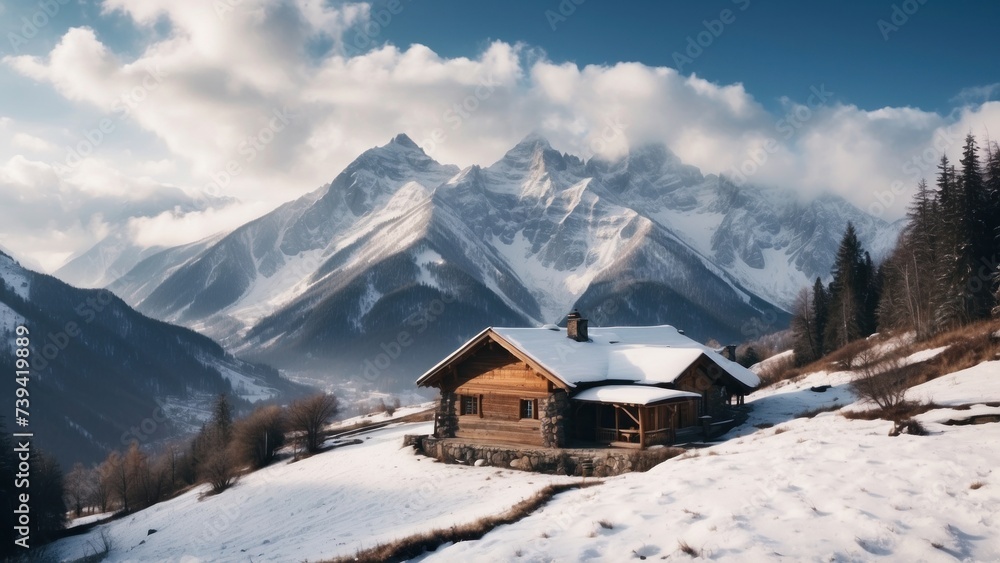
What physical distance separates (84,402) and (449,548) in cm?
18076

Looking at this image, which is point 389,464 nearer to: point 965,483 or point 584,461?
point 584,461

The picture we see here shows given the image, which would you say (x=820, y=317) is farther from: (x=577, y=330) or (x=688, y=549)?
(x=688, y=549)

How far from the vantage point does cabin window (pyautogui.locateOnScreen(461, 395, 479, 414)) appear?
34.7 meters

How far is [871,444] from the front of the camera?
16.8 m

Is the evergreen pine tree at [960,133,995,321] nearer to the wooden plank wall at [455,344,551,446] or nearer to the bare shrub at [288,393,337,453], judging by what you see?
the wooden plank wall at [455,344,551,446]

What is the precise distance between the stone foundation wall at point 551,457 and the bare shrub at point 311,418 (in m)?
13.0

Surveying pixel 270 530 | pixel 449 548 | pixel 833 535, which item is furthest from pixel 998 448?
pixel 270 530

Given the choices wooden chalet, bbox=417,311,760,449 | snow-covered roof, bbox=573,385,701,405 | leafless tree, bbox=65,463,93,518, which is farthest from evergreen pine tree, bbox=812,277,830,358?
leafless tree, bbox=65,463,93,518

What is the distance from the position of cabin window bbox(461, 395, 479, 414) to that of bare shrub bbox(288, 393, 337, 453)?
14.5 meters

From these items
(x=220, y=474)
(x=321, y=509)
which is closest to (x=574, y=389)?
(x=321, y=509)

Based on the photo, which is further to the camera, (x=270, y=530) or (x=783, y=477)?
(x=270, y=530)

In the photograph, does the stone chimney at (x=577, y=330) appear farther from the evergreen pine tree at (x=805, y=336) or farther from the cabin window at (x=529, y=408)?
the evergreen pine tree at (x=805, y=336)

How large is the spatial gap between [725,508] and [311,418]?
121ft

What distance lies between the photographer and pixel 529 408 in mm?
32375
